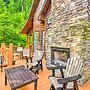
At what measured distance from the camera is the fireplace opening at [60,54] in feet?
20.8

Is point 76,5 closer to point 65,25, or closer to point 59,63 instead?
point 65,25

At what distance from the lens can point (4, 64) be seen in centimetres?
879

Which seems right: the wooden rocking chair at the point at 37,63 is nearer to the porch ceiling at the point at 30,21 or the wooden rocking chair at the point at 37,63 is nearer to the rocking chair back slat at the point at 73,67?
the rocking chair back slat at the point at 73,67

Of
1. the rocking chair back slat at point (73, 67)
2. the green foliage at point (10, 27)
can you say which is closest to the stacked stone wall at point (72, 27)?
the rocking chair back slat at point (73, 67)

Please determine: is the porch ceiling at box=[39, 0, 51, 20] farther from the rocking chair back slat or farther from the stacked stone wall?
the rocking chair back slat

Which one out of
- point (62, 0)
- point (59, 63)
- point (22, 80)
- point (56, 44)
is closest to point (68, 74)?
point (22, 80)

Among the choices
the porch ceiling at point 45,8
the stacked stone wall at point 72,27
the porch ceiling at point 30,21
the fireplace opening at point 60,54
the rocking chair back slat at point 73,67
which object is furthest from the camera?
the porch ceiling at point 30,21

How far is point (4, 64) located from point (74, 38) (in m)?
4.11

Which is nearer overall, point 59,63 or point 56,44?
point 59,63

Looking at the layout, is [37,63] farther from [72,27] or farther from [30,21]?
[30,21]

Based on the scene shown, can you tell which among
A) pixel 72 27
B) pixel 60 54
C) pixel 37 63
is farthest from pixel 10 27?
pixel 72 27

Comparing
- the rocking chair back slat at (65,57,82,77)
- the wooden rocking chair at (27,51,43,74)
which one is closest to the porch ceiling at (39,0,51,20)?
the wooden rocking chair at (27,51,43,74)

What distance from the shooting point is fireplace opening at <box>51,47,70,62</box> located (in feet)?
20.8

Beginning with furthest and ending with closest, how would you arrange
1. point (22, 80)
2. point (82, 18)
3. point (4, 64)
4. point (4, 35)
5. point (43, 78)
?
point (4, 35) < point (4, 64) < point (43, 78) < point (82, 18) < point (22, 80)
